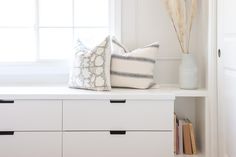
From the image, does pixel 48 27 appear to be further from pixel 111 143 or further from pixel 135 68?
pixel 111 143

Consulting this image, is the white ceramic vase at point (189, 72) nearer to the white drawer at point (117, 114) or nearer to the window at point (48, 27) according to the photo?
the white drawer at point (117, 114)

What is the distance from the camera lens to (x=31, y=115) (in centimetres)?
245

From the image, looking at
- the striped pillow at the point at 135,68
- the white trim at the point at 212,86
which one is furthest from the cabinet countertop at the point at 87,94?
the white trim at the point at 212,86

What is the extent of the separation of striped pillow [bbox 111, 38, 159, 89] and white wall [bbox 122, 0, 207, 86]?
22cm

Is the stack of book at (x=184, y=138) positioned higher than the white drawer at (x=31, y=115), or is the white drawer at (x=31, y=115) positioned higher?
the white drawer at (x=31, y=115)

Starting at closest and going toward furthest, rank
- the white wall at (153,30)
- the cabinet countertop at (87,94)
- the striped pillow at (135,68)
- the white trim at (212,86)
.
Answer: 1. the cabinet countertop at (87,94)
2. the white trim at (212,86)
3. the striped pillow at (135,68)
4. the white wall at (153,30)

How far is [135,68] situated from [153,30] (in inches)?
18.2

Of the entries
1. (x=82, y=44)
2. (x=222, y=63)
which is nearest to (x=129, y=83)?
(x=82, y=44)

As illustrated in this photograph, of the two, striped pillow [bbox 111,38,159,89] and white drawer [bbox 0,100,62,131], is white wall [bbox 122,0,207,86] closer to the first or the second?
striped pillow [bbox 111,38,159,89]

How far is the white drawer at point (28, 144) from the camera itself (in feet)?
8.04

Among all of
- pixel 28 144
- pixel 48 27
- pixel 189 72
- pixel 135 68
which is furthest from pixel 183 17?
pixel 28 144

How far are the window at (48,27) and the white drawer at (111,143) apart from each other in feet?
2.87

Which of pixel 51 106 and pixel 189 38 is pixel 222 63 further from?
pixel 51 106

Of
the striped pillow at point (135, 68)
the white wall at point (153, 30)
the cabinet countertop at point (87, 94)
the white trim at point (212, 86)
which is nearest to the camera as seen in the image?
Answer: the cabinet countertop at point (87, 94)
